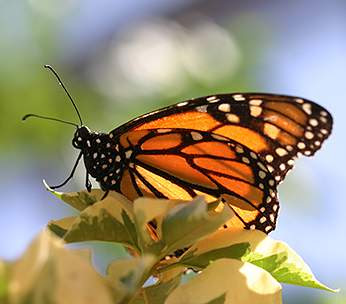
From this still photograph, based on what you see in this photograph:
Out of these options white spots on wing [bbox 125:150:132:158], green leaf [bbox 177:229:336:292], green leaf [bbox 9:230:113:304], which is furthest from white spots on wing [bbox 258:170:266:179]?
green leaf [bbox 9:230:113:304]

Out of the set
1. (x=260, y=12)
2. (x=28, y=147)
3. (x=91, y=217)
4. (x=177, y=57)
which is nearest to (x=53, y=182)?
(x=28, y=147)

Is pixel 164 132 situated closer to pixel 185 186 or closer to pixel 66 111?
pixel 185 186

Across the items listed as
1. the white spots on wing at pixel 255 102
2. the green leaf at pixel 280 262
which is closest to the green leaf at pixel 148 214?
the green leaf at pixel 280 262

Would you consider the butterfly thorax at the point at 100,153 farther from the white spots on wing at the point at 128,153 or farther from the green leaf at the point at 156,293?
the green leaf at the point at 156,293

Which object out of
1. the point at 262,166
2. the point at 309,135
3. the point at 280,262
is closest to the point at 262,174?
the point at 262,166

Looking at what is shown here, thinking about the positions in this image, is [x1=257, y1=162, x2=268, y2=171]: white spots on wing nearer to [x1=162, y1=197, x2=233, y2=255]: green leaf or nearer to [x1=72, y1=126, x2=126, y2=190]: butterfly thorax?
[x1=72, y1=126, x2=126, y2=190]: butterfly thorax
